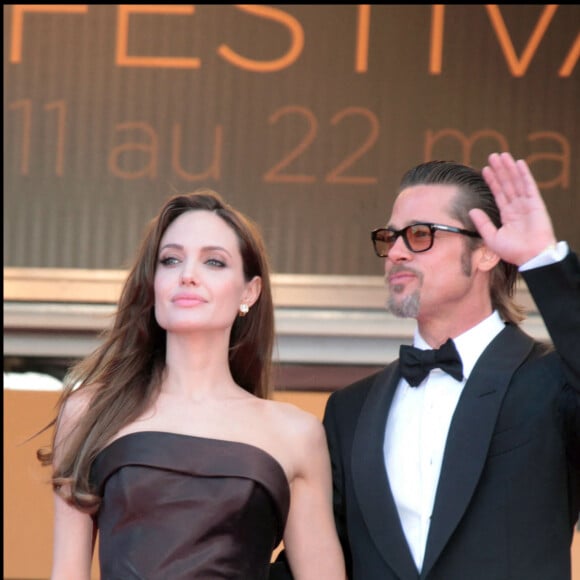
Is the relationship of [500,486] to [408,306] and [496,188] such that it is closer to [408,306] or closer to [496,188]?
[408,306]

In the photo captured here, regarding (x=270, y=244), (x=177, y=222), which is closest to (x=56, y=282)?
(x=270, y=244)

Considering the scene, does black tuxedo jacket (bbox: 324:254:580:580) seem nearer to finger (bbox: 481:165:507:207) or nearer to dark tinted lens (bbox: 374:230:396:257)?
finger (bbox: 481:165:507:207)

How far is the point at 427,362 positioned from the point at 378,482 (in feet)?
1.00

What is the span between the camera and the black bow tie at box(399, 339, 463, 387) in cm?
321

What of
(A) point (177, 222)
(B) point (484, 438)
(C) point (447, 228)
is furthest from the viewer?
(A) point (177, 222)

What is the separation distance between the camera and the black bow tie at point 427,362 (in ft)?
10.5

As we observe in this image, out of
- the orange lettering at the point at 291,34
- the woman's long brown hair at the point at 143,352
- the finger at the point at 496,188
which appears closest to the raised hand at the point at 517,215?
the finger at the point at 496,188

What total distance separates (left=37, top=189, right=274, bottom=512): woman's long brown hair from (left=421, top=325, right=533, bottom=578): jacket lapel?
0.74 m

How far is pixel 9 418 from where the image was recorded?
509 centimetres

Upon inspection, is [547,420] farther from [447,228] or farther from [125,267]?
[125,267]

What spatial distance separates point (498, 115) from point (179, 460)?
2231mm

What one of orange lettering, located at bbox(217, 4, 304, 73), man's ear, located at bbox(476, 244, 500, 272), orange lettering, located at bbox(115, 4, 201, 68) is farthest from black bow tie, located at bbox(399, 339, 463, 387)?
orange lettering, located at bbox(115, 4, 201, 68)

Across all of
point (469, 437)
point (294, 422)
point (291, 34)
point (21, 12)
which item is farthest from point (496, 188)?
point (21, 12)

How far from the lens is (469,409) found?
3125mm
